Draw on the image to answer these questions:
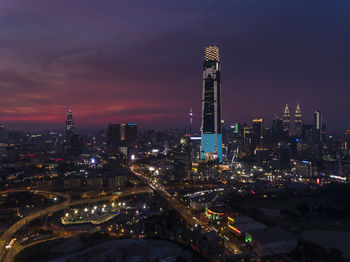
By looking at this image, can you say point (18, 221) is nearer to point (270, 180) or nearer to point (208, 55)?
point (270, 180)

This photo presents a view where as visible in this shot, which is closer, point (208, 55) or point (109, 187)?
point (109, 187)

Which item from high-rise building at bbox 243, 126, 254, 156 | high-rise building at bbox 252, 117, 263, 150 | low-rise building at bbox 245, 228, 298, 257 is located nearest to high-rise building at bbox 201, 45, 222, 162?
high-rise building at bbox 243, 126, 254, 156

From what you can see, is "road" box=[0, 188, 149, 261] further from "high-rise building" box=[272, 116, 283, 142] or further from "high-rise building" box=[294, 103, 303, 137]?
"high-rise building" box=[294, 103, 303, 137]

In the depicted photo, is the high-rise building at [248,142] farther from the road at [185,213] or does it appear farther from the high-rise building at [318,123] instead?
the road at [185,213]

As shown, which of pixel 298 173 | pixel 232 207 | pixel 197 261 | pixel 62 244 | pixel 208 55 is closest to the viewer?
pixel 197 261

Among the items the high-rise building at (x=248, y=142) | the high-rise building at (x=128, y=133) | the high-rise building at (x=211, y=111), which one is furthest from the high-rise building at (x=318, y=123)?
the high-rise building at (x=128, y=133)

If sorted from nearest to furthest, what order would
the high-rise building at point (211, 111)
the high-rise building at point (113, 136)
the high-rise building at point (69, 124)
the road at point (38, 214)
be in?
the road at point (38, 214)
the high-rise building at point (211, 111)
the high-rise building at point (113, 136)
the high-rise building at point (69, 124)

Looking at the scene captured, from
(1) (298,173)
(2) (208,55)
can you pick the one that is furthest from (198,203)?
(2) (208,55)
